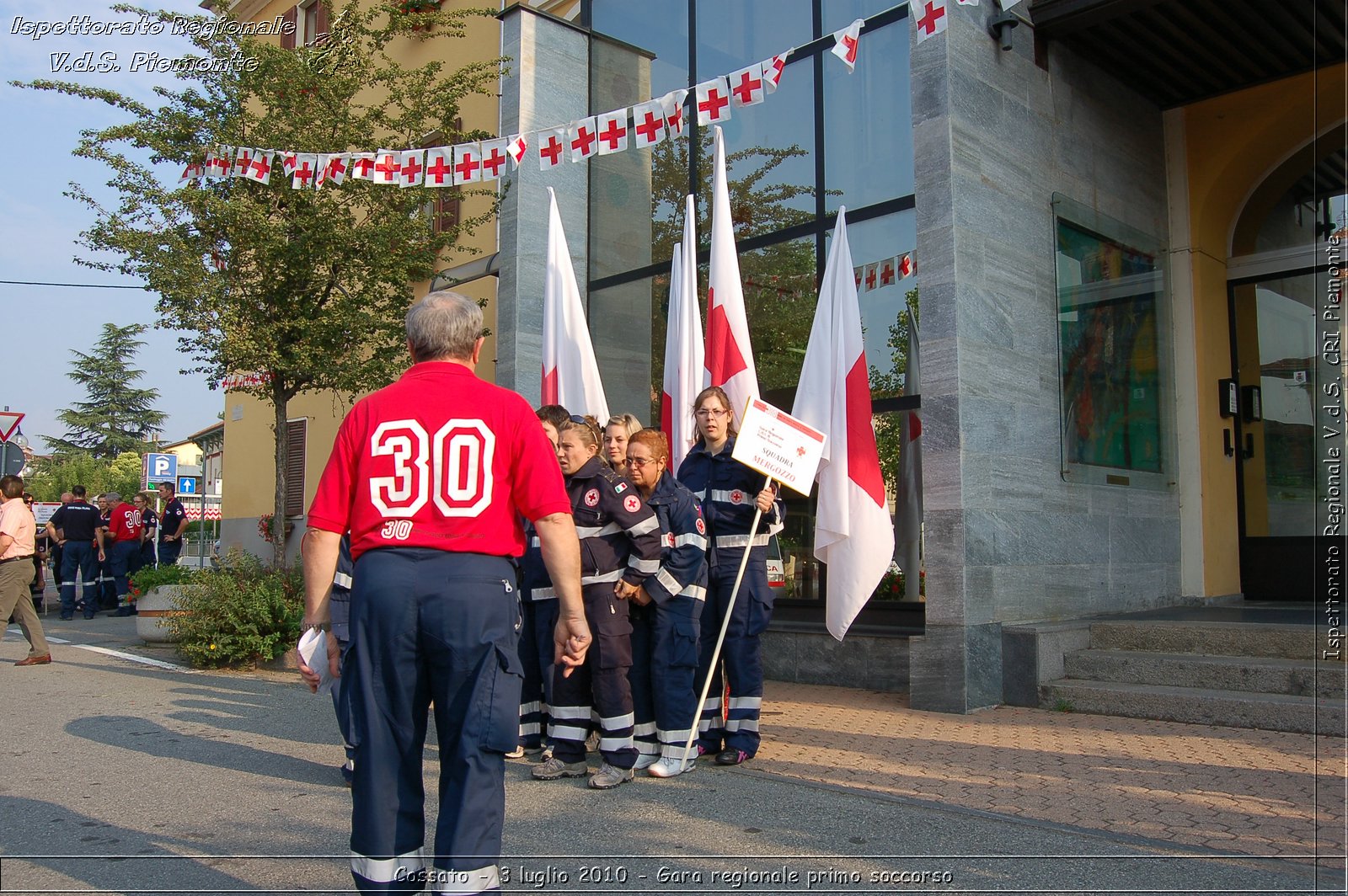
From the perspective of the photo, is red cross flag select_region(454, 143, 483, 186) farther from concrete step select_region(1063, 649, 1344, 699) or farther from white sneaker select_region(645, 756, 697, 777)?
concrete step select_region(1063, 649, 1344, 699)

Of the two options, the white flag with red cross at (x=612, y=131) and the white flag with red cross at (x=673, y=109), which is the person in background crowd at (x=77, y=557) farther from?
the white flag with red cross at (x=673, y=109)

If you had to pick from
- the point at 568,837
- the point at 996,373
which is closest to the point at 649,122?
the point at 996,373

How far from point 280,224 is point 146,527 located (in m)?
8.80

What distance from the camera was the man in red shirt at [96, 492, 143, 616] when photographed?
17.1 metres

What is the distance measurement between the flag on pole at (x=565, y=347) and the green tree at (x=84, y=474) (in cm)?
6514

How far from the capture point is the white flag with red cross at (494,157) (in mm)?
10141

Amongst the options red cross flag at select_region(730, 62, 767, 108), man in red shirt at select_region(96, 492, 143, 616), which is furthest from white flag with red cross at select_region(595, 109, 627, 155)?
man in red shirt at select_region(96, 492, 143, 616)

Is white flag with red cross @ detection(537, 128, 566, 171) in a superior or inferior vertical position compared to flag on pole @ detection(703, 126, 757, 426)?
superior

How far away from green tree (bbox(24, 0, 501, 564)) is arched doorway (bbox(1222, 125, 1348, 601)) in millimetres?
8073

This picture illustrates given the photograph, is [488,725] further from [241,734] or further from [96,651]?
[96,651]

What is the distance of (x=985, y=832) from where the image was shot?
4457mm

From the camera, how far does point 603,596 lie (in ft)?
18.7

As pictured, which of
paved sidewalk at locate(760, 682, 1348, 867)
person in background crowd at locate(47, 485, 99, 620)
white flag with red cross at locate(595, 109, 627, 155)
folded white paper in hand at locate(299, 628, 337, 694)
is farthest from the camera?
person in background crowd at locate(47, 485, 99, 620)

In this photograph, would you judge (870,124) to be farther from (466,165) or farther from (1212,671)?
(1212,671)
